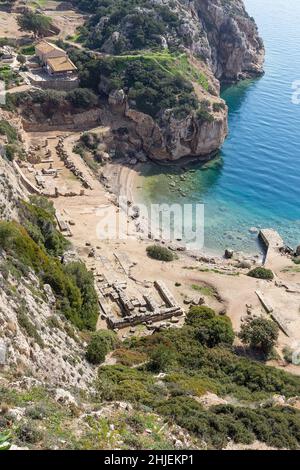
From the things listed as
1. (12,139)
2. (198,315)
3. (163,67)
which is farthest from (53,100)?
(198,315)

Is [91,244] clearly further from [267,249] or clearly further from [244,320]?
[267,249]

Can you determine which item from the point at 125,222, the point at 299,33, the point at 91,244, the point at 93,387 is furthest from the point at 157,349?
the point at 299,33

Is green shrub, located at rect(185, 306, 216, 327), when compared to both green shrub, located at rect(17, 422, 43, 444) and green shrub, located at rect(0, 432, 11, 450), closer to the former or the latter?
green shrub, located at rect(17, 422, 43, 444)

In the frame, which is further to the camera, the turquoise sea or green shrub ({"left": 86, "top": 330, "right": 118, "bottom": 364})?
the turquoise sea

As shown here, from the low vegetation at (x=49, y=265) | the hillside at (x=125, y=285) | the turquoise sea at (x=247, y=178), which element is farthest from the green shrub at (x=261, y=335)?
the turquoise sea at (x=247, y=178)

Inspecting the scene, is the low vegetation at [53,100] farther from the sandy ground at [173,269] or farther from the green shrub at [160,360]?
the green shrub at [160,360]

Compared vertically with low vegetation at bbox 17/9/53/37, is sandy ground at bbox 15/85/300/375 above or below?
below

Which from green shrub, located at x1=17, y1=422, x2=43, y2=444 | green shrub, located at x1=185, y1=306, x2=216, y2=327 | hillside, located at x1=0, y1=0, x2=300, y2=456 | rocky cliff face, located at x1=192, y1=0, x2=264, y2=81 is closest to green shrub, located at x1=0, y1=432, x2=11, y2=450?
hillside, located at x1=0, y1=0, x2=300, y2=456
